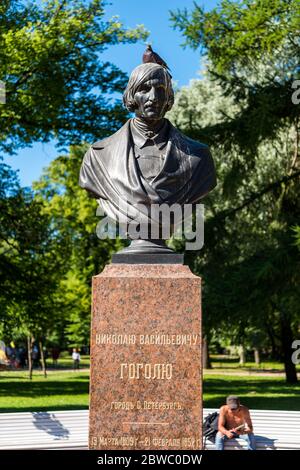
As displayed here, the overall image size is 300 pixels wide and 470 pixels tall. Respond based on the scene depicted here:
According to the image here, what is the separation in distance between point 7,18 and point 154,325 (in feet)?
48.2

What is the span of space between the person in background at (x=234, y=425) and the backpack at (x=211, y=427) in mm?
304

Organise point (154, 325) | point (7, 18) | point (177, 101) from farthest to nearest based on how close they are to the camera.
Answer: point (177, 101), point (7, 18), point (154, 325)

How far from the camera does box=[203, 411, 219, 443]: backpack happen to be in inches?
344

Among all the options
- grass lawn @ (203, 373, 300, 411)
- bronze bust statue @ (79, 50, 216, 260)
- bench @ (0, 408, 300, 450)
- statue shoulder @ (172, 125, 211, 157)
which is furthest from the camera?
grass lawn @ (203, 373, 300, 411)

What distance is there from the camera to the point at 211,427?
8.97 meters

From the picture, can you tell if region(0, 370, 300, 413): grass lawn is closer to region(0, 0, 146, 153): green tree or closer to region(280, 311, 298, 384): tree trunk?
region(280, 311, 298, 384): tree trunk

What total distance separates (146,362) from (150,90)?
8.55 feet

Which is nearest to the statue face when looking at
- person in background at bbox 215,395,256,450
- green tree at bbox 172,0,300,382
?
person in background at bbox 215,395,256,450

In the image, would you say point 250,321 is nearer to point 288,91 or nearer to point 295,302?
point 295,302

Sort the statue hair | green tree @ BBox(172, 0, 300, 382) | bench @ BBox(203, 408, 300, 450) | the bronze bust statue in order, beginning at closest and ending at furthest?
the bronze bust statue, the statue hair, bench @ BBox(203, 408, 300, 450), green tree @ BBox(172, 0, 300, 382)

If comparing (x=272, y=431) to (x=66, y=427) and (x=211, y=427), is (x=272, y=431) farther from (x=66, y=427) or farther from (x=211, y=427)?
(x=66, y=427)

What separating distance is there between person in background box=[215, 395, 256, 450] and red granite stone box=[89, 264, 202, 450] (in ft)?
9.61
